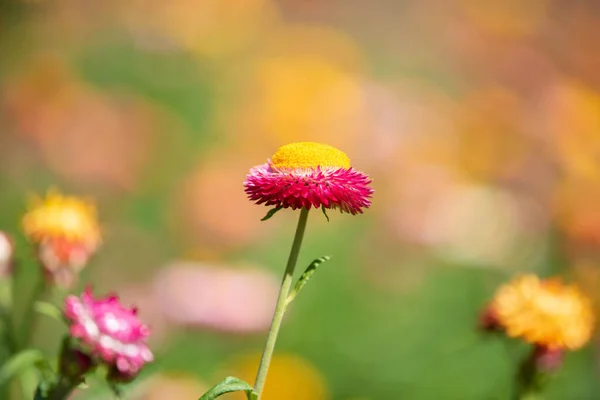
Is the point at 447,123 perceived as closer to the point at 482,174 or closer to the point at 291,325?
the point at 482,174

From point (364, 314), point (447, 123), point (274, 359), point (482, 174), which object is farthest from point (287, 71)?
point (274, 359)

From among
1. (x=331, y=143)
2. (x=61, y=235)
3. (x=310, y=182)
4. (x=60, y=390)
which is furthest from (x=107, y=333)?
(x=331, y=143)

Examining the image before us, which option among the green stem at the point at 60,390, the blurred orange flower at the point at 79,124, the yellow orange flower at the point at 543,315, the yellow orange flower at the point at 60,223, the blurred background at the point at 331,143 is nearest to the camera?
the green stem at the point at 60,390

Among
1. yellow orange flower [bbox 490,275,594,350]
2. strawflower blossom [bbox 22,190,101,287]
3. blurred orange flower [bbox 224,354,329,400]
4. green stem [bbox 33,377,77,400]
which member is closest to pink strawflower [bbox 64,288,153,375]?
green stem [bbox 33,377,77,400]

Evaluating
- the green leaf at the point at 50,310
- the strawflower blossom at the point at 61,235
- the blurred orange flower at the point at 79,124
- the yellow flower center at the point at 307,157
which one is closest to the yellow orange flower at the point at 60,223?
the strawflower blossom at the point at 61,235

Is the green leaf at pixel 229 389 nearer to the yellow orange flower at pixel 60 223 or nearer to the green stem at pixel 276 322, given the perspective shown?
the green stem at pixel 276 322

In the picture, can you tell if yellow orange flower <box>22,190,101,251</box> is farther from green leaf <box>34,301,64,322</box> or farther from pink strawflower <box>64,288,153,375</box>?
pink strawflower <box>64,288,153,375</box>

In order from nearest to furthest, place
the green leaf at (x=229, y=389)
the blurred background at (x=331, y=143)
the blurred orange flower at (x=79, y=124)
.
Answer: the green leaf at (x=229, y=389)
the blurred background at (x=331, y=143)
the blurred orange flower at (x=79, y=124)
